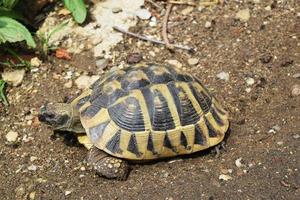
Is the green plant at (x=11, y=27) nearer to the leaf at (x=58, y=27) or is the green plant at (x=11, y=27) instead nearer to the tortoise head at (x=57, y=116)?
the leaf at (x=58, y=27)

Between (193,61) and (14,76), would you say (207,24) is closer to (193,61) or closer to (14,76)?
(193,61)

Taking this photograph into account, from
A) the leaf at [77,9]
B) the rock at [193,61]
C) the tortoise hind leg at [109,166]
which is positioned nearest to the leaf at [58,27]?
the leaf at [77,9]

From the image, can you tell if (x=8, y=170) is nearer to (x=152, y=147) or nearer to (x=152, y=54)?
(x=152, y=147)

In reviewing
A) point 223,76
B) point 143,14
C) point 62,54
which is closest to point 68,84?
point 62,54

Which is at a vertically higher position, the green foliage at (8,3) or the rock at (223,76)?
the green foliage at (8,3)

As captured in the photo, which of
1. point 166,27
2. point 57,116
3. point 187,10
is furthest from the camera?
point 187,10

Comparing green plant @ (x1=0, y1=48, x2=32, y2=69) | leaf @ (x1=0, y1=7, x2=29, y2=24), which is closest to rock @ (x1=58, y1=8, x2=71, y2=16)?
leaf @ (x1=0, y1=7, x2=29, y2=24)

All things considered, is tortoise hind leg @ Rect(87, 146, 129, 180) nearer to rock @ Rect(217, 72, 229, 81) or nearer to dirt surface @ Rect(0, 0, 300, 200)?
dirt surface @ Rect(0, 0, 300, 200)
